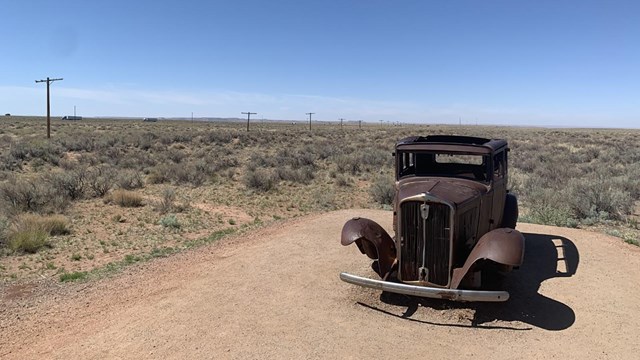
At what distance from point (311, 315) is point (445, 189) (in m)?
2.53

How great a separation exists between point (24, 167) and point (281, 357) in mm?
24091

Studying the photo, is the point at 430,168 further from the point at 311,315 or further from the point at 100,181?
the point at 100,181

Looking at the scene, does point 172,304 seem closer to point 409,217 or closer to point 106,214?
point 409,217

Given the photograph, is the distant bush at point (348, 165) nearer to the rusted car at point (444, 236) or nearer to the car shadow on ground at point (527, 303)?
the car shadow on ground at point (527, 303)

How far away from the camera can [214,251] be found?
982 centimetres

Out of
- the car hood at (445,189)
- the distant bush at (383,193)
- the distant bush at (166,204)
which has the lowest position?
the distant bush at (166,204)

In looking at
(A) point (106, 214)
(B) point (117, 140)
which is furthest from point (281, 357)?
(B) point (117, 140)

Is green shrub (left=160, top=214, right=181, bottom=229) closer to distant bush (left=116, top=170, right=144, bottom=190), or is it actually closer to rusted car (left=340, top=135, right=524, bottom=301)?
distant bush (left=116, top=170, right=144, bottom=190)

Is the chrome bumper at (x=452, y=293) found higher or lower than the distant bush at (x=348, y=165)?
lower

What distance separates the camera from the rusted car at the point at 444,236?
234 inches

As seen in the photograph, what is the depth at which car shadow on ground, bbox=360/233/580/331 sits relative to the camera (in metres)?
6.03

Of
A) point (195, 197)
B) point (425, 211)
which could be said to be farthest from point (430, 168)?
point (195, 197)

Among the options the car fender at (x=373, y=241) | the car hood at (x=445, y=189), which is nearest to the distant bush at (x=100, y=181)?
the car fender at (x=373, y=241)

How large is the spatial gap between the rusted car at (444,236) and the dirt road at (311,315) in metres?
0.46
